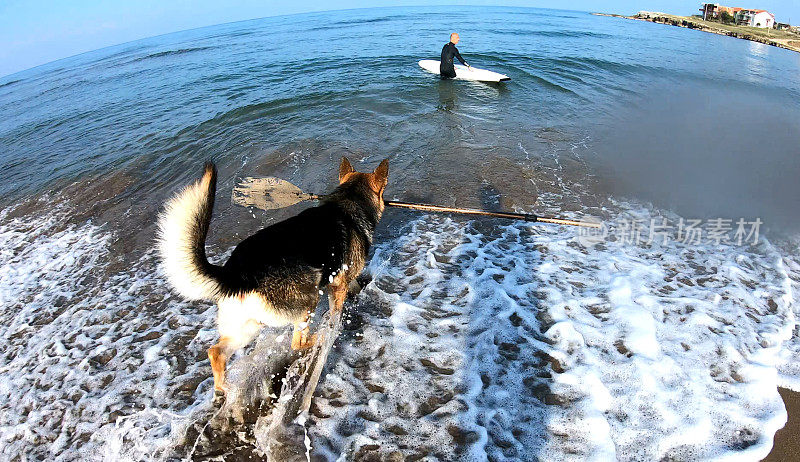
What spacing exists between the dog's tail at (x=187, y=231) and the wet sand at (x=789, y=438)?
4944mm

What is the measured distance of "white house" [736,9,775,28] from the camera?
60906mm

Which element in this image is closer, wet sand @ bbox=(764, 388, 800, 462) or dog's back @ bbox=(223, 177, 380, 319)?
wet sand @ bbox=(764, 388, 800, 462)

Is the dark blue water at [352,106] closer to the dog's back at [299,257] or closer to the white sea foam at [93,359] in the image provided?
the white sea foam at [93,359]

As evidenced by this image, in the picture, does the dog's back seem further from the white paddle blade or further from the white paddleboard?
the white paddleboard

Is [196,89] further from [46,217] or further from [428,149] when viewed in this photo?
[428,149]

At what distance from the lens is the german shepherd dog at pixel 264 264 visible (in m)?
2.72

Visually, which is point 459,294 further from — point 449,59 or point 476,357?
point 449,59

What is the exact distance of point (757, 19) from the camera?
2402 inches

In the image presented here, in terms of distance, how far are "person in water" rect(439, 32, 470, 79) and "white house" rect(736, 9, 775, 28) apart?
77971 mm

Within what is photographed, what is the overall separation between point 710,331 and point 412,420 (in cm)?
371

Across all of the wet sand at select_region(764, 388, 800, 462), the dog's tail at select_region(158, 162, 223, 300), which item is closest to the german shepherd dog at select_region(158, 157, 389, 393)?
the dog's tail at select_region(158, 162, 223, 300)

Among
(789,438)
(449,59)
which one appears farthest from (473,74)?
(789,438)

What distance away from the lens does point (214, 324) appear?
4605 millimetres

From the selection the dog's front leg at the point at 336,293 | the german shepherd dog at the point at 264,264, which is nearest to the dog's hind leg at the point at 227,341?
the german shepherd dog at the point at 264,264
